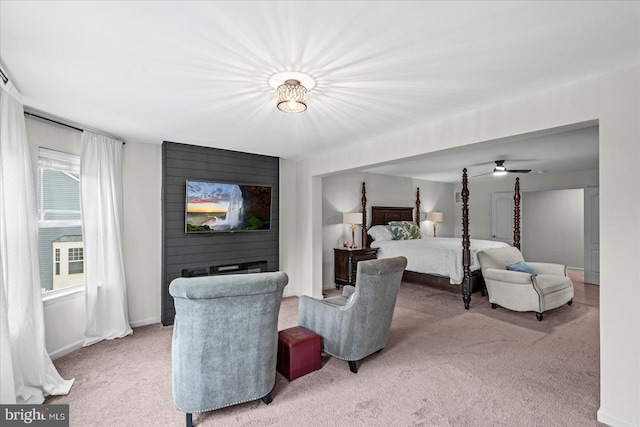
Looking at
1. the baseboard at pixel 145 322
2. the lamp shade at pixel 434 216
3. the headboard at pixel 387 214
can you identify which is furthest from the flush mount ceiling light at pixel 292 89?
the lamp shade at pixel 434 216

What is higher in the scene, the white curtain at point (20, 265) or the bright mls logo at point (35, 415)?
the white curtain at point (20, 265)

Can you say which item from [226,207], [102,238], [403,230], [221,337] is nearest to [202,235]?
[226,207]

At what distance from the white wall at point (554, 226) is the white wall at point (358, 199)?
7.16 ft

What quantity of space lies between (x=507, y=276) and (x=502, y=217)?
4345mm

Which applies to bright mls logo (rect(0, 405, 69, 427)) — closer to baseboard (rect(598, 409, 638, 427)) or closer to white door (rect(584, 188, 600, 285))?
baseboard (rect(598, 409, 638, 427))

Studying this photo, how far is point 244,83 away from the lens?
237cm

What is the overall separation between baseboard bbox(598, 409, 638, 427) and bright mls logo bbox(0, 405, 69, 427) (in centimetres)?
362

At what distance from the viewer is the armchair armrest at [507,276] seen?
4.17m

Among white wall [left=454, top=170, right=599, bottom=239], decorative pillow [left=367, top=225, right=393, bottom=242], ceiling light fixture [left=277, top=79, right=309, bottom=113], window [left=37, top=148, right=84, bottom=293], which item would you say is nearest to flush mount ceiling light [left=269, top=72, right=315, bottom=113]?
ceiling light fixture [left=277, top=79, right=309, bottom=113]

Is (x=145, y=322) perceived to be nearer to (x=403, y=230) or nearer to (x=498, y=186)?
(x=403, y=230)

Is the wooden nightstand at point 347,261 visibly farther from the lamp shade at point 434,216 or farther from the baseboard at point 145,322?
the baseboard at point 145,322

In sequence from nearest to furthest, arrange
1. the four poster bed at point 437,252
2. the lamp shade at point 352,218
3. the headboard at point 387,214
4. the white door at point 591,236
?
the four poster bed at point 437,252
the lamp shade at point 352,218
the white door at point 591,236
the headboard at point 387,214

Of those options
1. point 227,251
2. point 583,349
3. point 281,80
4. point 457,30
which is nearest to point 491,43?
point 457,30

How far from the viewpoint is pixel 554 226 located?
818 cm
